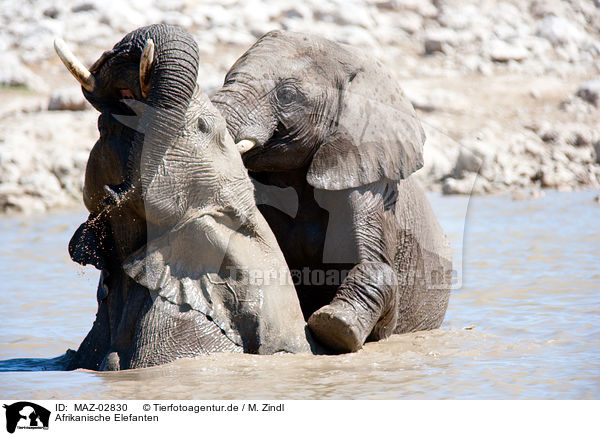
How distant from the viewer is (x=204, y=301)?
4.41 meters

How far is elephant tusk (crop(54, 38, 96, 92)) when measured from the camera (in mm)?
3914

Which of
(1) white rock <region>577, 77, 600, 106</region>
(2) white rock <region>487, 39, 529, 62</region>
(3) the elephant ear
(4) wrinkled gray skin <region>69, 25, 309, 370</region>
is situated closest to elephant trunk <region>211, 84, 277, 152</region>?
(3) the elephant ear

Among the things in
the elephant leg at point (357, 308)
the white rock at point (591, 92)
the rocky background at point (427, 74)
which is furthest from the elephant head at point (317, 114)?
the white rock at point (591, 92)

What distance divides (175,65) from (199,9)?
1481 centimetres

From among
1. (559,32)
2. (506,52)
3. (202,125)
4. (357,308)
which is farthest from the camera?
(559,32)

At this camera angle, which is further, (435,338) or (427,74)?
(427,74)

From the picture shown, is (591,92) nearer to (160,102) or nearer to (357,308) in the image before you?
(357,308)

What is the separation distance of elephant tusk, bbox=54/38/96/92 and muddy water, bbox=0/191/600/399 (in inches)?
48.9

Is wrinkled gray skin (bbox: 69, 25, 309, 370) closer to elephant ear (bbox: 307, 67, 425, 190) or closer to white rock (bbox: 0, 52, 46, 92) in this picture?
elephant ear (bbox: 307, 67, 425, 190)

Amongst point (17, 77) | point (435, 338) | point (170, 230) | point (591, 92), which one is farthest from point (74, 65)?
point (591, 92)

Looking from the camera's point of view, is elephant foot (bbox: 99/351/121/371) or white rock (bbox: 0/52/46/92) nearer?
elephant foot (bbox: 99/351/121/371)

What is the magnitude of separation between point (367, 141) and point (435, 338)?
1283 mm
